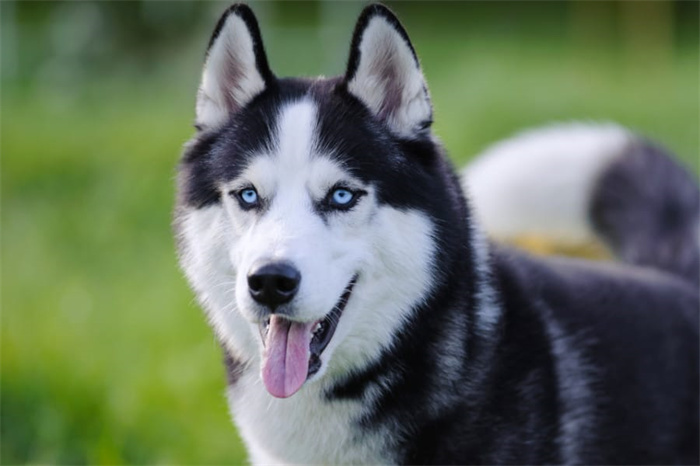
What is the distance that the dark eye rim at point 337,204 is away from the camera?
2877 mm

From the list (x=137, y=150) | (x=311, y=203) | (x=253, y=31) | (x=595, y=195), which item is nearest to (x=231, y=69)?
(x=253, y=31)

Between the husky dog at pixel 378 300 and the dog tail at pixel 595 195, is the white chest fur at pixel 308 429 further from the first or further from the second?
the dog tail at pixel 595 195

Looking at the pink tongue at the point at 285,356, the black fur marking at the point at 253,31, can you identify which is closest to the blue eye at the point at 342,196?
the pink tongue at the point at 285,356

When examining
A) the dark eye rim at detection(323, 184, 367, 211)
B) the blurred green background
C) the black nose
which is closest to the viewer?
the black nose

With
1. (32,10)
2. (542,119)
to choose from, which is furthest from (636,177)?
(32,10)

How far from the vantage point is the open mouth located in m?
2.81

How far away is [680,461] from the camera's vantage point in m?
3.53

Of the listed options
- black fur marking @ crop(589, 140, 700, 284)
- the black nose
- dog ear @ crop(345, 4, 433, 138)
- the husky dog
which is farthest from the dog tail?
the black nose

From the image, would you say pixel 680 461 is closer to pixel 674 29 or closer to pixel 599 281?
pixel 599 281

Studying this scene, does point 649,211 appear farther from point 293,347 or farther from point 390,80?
point 293,347

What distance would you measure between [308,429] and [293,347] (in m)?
0.34

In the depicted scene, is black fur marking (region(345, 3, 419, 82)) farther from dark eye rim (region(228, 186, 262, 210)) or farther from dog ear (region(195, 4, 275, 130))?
dark eye rim (region(228, 186, 262, 210))

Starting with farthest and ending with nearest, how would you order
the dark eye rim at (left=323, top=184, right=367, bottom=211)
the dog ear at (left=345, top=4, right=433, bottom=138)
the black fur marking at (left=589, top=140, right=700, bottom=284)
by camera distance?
the black fur marking at (left=589, top=140, right=700, bottom=284), the dog ear at (left=345, top=4, right=433, bottom=138), the dark eye rim at (left=323, top=184, right=367, bottom=211)

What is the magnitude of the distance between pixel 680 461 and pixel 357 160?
5.21 ft
